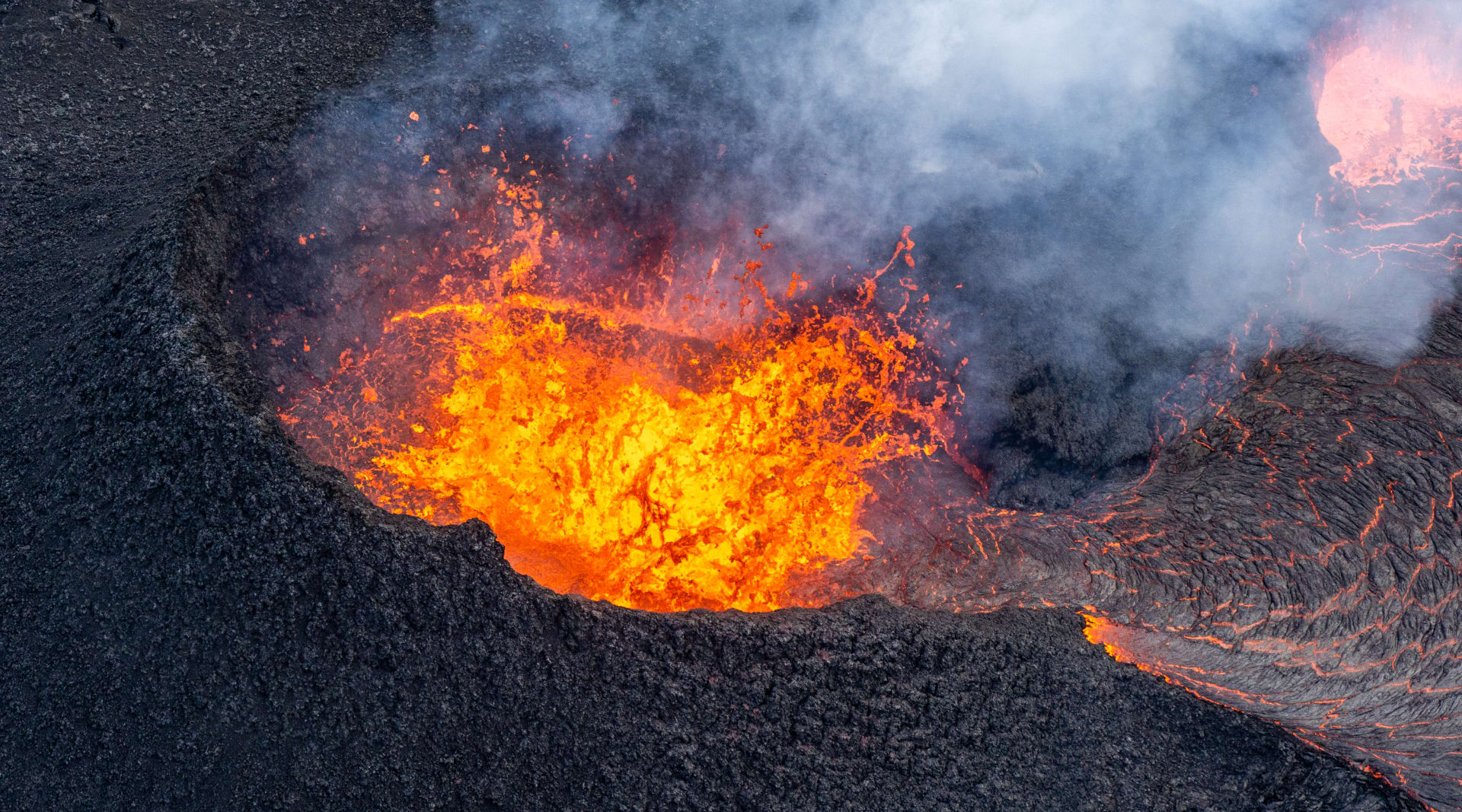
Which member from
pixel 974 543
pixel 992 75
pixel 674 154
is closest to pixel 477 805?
pixel 974 543

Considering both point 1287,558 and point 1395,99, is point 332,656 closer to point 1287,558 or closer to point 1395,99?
point 1287,558

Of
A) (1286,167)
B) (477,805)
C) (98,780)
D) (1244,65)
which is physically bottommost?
(98,780)

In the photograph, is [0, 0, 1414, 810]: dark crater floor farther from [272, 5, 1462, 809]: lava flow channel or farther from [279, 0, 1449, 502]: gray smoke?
[279, 0, 1449, 502]: gray smoke

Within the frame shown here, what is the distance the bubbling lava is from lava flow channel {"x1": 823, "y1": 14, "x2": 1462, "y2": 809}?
411mm

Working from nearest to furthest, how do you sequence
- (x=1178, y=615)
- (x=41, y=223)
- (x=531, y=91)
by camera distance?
(x=1178, y=615), (x=41, y=223), (x=531, y=91)

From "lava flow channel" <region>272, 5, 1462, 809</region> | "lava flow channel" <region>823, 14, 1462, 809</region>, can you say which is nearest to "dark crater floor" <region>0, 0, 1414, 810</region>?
"lava flow channel" <region>823, 14, 1462, 809</region>

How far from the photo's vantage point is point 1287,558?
334 centimetres

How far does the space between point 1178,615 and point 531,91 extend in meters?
3.46

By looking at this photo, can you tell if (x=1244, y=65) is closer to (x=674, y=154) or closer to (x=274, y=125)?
(x=674, y=154)

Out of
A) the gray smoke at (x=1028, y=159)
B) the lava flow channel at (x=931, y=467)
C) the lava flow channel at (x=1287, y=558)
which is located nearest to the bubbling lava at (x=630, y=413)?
the lava flow channel at (x=931, y=467)

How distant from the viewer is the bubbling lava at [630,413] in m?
3.46

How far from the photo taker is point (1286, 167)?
389cm

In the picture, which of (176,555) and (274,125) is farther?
(274,125)

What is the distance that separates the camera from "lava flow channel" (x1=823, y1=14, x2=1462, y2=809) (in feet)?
10.8
